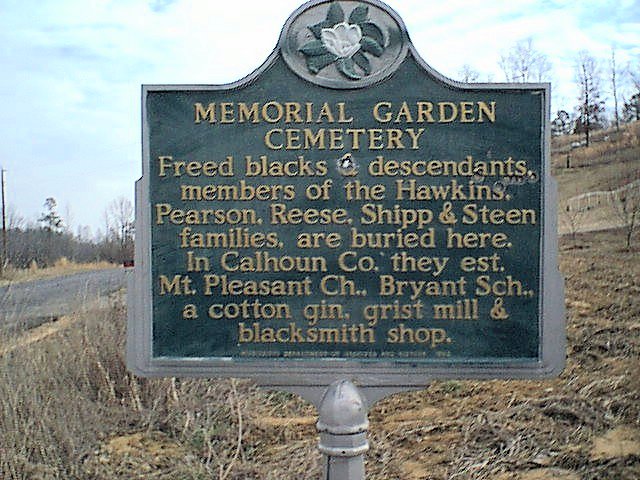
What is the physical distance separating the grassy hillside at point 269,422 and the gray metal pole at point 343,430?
1.72m

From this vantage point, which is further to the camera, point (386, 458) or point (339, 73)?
point (386, 458)

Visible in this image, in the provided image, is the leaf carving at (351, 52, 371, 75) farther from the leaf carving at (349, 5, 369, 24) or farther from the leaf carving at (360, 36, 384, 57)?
the leaf carving at (349, 5, 369, 24)

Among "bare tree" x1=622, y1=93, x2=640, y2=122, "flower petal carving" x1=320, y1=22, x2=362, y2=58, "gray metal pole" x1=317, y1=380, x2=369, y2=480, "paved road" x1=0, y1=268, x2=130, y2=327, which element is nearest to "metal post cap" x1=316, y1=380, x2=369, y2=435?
"gray metal pole" x1=317, y1=380, x2=369, y2=480

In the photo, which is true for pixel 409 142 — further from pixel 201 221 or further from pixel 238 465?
pixel 238 465

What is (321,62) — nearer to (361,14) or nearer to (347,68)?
(347,68)

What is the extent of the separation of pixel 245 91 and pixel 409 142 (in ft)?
2.51

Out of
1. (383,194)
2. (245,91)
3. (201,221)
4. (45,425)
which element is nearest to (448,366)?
(383,194)

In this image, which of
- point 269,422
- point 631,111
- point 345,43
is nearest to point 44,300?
point 269,422

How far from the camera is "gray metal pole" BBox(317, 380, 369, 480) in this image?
2891 mm

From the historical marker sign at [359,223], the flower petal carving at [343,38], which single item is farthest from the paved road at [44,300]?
the flower petal carving at [343,38]

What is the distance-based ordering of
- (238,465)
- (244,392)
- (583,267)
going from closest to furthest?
(238,465) → (244,392) → (583,267)

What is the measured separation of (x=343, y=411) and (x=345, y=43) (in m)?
1.59

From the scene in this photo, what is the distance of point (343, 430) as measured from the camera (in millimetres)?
2885

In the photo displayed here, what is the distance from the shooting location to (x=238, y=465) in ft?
15.6
